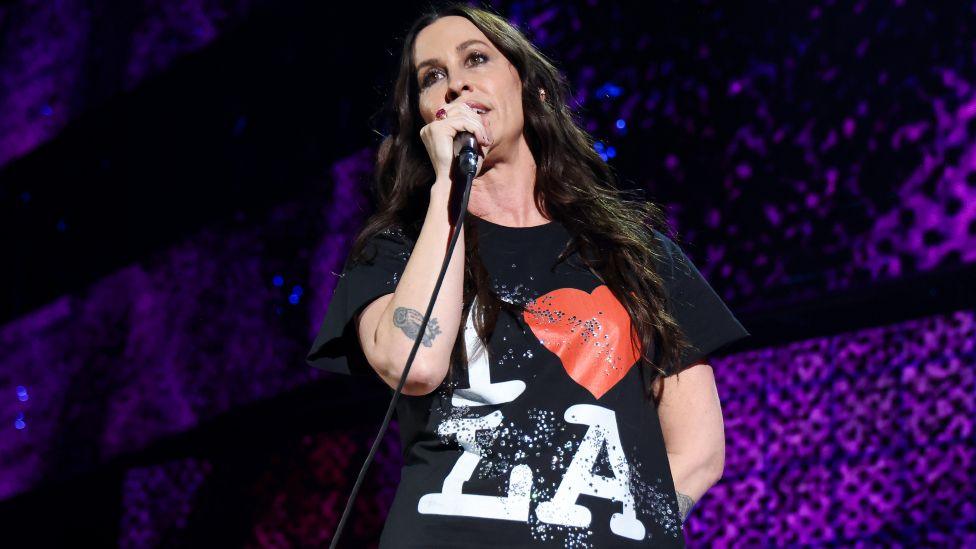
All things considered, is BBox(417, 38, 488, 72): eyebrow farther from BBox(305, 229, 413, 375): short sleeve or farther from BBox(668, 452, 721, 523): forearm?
BBox(668, 452, 721, 523): forearm

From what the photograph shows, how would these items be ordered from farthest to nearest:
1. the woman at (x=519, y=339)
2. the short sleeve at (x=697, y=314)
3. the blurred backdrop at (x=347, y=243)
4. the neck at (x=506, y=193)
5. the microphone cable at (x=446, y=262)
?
the blurred backdrop at (x=347, y=243), the neck at (x=506, y=193), the short sleeve at (x=697, y=314), the woman at (x=519, y=339), the microphone cable at (x=446, y=262)

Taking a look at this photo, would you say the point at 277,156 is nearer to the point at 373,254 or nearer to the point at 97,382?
the point at 97,382

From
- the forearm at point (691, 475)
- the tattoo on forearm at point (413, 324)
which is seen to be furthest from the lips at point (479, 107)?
the forearm at point (691, 475)

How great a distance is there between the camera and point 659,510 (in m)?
1.10

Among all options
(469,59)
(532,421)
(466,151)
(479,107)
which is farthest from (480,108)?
(532,421)

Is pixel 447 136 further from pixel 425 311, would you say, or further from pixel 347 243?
pixel 347 243

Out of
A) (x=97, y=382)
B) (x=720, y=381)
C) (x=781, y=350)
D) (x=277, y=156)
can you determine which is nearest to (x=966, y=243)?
(x=781, y=350)

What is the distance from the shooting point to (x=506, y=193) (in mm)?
1424

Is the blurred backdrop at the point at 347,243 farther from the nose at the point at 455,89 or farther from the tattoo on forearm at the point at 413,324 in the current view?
the tattoo on forearm at the point at 413,324

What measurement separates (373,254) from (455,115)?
212mm

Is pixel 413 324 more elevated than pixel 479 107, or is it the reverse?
pixel 479 107

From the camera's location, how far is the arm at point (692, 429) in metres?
1.31

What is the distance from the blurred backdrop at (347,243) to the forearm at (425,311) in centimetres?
85

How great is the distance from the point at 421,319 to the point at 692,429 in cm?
47
